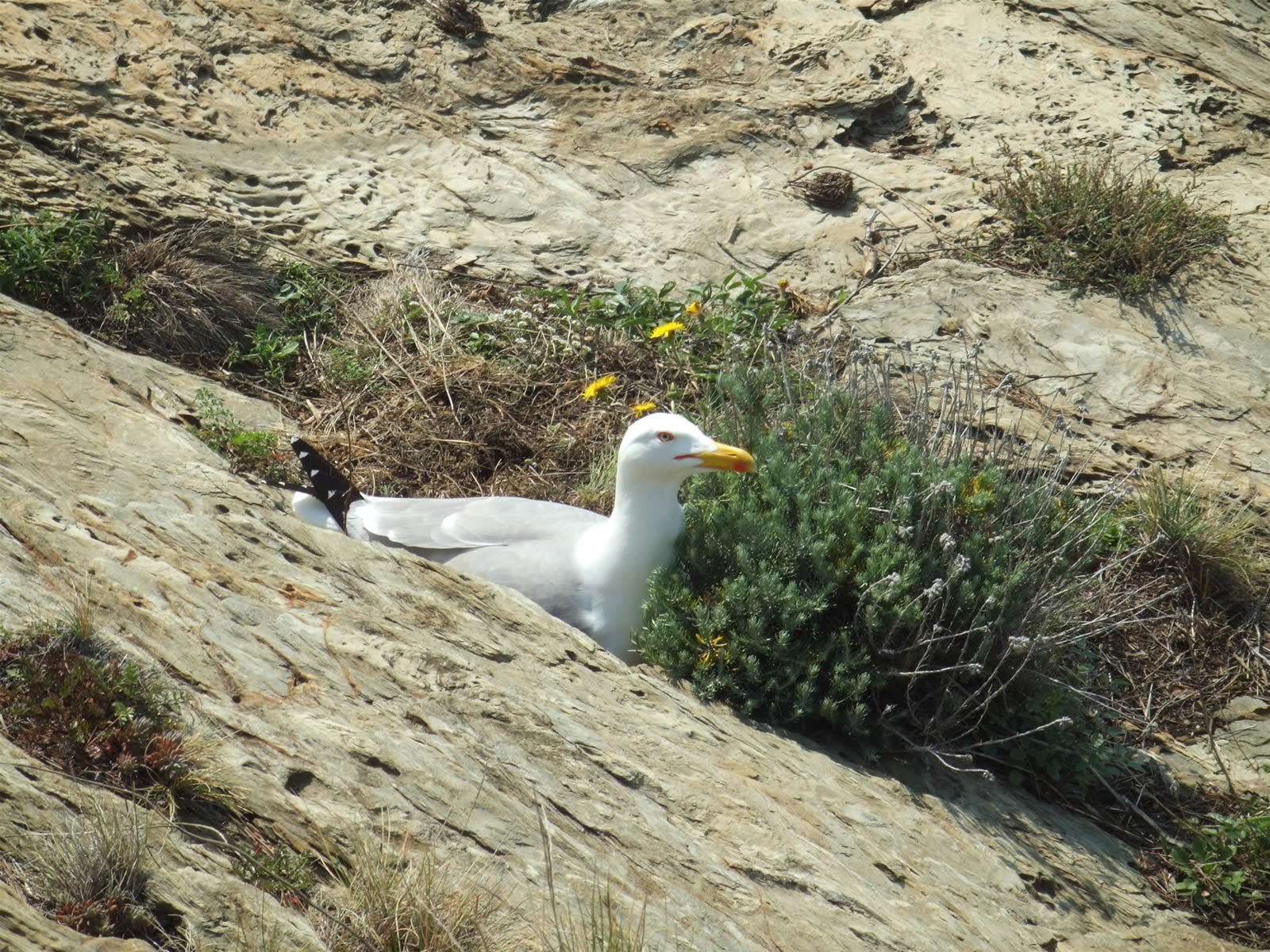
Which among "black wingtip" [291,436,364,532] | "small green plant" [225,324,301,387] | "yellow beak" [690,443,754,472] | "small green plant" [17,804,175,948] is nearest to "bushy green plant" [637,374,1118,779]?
"yellow beak" [690,443,754,472]

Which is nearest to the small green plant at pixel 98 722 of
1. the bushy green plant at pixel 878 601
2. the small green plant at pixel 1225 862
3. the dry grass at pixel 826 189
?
the bushy green plant at pixel 878 601

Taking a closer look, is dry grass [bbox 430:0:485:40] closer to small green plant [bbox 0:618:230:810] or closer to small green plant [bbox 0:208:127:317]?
small green plant [bbox 0:208:127:317]

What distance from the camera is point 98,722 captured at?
108 inches

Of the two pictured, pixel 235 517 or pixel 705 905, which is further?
pixel 235 517

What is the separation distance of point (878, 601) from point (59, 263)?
442 cm

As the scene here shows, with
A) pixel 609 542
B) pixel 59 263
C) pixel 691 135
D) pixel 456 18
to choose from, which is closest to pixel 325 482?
pixel 609 542

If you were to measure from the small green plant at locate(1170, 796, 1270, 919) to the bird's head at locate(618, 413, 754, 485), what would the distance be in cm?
199

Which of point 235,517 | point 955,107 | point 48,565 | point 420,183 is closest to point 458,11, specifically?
point 420,183

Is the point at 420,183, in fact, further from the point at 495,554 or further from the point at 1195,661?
the point at 1195,661

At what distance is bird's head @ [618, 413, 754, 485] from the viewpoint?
436 cm

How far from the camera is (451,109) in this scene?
25.5ft

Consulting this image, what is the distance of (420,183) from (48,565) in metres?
4.60

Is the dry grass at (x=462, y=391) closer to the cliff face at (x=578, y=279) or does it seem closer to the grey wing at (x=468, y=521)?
the cliff face at (x=578, y=279)

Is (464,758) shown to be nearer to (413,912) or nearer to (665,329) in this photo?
(413,912)
